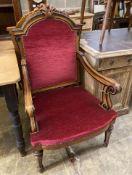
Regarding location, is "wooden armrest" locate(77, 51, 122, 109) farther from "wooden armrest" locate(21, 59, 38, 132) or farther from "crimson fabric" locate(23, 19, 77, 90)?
"wooden armrest" locate(21, 59, 38, 132)

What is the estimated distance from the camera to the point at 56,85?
4.96 ft

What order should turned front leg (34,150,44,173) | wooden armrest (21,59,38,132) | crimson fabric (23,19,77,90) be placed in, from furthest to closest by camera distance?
crimson fabric (23,19,77,90) → turned front leg (34,150,44,173) → wooden armrest (21,59,38,132)

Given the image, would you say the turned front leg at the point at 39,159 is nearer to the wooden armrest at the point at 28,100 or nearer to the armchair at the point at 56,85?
the armchair at the point at 56,85

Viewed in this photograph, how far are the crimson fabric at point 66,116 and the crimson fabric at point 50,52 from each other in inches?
5.6

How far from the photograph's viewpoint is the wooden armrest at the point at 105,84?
1195 mm

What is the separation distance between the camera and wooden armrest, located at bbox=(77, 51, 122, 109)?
47.0 inches

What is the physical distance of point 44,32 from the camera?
135cm

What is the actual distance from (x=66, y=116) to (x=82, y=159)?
1.53 ft

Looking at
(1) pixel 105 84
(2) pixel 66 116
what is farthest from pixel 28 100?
(1) pixel 105 84

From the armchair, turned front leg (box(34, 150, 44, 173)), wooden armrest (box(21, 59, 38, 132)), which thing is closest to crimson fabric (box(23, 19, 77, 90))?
the armchair

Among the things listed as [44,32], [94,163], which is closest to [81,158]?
[94,163]

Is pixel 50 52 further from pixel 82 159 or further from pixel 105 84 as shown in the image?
pixel 82 159

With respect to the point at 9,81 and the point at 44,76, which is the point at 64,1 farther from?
the point at 9,81

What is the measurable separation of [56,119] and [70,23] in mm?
794
